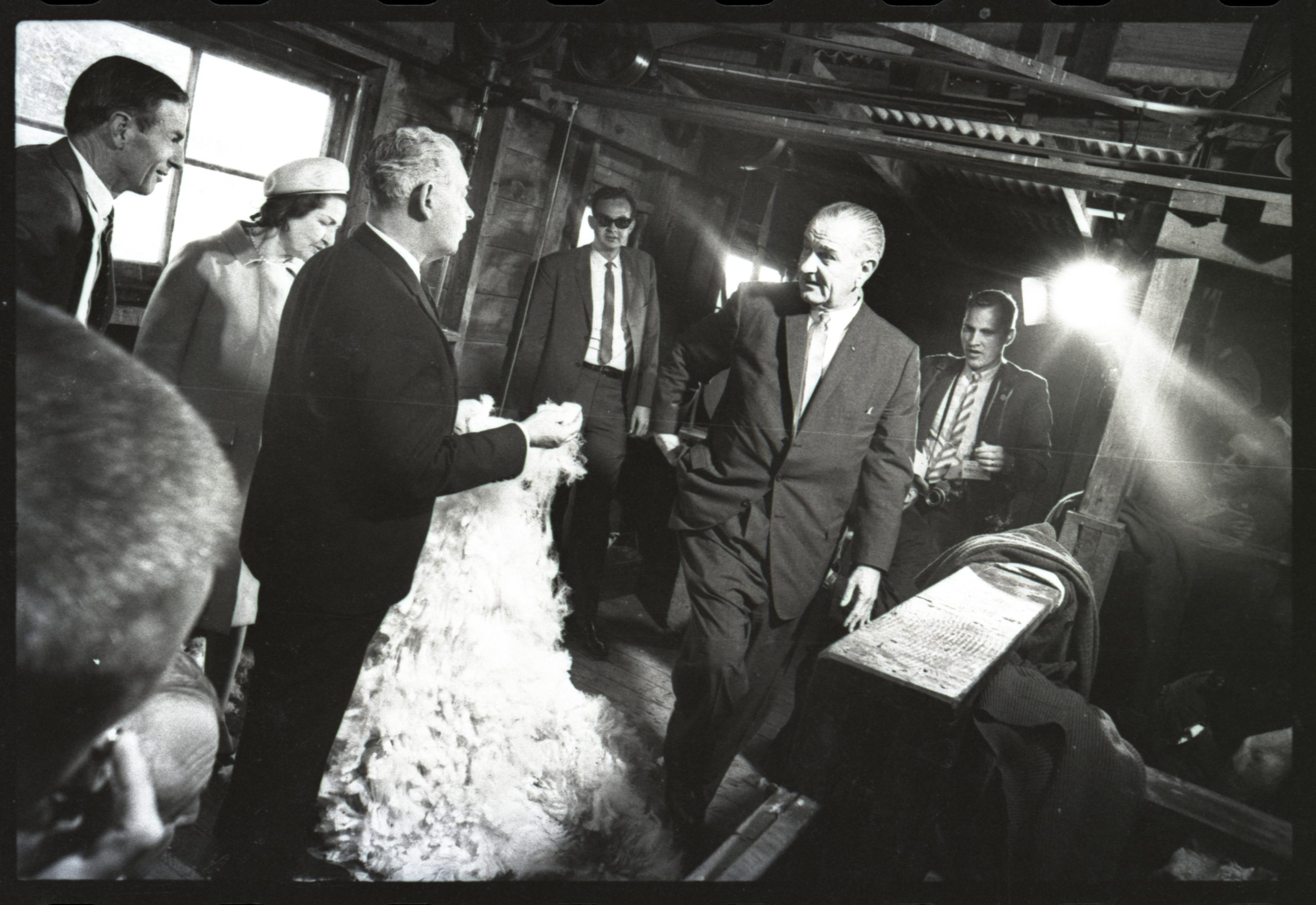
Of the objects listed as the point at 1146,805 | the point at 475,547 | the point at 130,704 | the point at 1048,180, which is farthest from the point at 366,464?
the point at 1146,805

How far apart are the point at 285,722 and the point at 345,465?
459 millimetres

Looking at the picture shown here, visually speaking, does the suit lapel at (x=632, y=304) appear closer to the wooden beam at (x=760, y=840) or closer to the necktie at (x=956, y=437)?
the necktie at (x=956, y=437)

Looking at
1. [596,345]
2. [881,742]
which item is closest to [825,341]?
[596,345]

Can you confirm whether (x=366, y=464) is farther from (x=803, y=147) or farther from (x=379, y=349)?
(x=803, y=147)

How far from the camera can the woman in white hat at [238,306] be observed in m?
1.06

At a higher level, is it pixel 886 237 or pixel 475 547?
pixel 886 237

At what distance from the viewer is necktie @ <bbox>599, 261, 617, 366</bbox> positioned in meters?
1.48

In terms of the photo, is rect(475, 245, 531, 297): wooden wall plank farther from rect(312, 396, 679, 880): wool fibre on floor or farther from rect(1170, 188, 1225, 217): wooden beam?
rect(1170, 188, 1225, 217): wooden beam

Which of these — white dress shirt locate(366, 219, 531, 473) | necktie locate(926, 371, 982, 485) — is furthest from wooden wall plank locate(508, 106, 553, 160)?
necktie locate(926, 371, 982, 485)

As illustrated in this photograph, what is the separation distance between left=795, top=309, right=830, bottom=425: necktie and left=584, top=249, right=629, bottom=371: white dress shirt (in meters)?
0.38

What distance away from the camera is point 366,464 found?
109 centimetres

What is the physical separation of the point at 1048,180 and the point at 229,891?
1.90 metres

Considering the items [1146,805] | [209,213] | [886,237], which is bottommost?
[1146,805]

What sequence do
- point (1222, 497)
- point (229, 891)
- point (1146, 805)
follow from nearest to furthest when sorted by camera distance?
point (229, 891)
point (1222, 497)
point (1146, 805)
